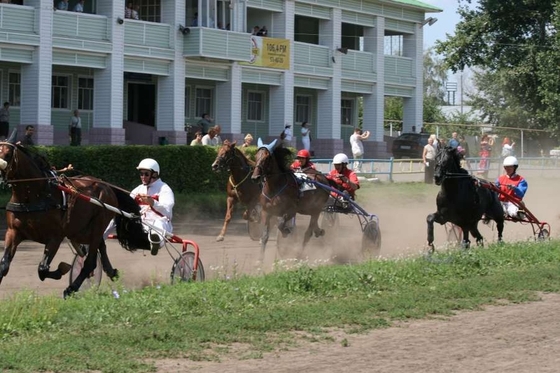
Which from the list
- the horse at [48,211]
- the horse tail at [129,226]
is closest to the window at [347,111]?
the horse tail at [129,226]

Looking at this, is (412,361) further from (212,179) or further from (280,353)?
(212,179)

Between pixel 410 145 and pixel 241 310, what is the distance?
4007 centimetres

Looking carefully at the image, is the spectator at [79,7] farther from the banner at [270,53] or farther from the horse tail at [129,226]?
the horse tail at [129,226]

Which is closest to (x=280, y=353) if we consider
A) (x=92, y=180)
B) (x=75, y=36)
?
(x=92, y=180)

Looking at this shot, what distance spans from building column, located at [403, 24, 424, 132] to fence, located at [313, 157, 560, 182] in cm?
918

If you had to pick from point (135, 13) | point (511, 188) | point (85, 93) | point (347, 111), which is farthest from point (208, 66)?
point (511, 188)

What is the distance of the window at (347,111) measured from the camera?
176 ft

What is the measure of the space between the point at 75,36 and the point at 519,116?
42.1 meters

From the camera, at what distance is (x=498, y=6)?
5472 cm

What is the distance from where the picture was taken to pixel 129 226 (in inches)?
532

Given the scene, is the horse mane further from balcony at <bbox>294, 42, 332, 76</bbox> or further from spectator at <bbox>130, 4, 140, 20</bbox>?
balcony at <bbox>294, 42, 332, 76</bbox>

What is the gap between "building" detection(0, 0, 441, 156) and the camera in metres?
35.2

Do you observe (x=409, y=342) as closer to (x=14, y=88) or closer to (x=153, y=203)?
(x=153, y=203)

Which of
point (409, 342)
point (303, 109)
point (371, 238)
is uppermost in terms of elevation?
point (303, 109)
